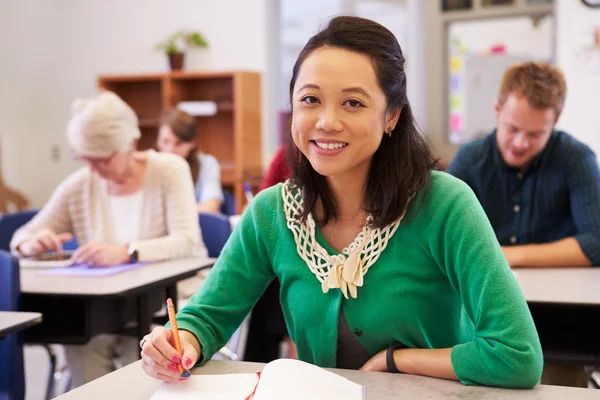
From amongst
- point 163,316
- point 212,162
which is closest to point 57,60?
point 212,162

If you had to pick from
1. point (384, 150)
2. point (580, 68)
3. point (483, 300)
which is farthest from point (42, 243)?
point (580, 68)

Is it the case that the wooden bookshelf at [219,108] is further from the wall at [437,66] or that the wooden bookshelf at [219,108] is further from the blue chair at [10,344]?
the blue chair at [10,344]

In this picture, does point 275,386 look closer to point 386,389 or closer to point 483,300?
point 386,389

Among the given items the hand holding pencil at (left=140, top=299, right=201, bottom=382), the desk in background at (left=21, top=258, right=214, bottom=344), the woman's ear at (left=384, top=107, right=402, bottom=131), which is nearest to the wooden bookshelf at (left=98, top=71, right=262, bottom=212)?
the desk in background at (left=21, top=258, right=214, bottom=344)

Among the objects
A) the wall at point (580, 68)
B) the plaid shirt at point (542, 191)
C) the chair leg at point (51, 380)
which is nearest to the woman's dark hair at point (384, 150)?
the plaid shirt at point (542, 191)

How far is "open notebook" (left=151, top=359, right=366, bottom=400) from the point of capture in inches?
44.9

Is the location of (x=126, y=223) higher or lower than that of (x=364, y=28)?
lower

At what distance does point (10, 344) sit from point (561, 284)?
65.0 inches

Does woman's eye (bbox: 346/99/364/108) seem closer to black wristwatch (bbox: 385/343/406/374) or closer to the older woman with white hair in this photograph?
black wristwatch (bbox: 385/343/406/374)

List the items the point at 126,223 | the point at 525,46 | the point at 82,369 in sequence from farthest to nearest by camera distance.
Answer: the point at 525,46
the point at 126,223
the point at 82,369

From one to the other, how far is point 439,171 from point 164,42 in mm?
5595

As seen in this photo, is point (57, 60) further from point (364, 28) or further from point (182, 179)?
point (364, 28)

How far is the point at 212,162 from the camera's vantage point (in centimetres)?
473

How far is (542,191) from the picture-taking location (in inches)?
95.7
